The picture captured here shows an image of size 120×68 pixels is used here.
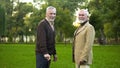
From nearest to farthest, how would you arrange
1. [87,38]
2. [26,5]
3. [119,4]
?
[87,38]
[119,4]
[26,5]

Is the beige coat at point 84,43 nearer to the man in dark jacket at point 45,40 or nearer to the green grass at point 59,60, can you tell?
the man in dark jacket at point 45,40

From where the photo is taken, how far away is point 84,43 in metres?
7.73

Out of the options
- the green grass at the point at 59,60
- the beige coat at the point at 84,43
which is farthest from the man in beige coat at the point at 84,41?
the green grass at the point at 59,60

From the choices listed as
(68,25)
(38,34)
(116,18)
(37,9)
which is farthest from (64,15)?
(38,34)

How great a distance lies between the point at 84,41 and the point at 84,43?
0.04 m

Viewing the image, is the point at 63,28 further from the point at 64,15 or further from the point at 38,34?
the point at 38,34

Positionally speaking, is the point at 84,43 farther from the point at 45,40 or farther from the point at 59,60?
the point at 59,60

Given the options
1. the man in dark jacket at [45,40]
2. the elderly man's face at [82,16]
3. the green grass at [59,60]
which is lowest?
the green grass at [59,60]

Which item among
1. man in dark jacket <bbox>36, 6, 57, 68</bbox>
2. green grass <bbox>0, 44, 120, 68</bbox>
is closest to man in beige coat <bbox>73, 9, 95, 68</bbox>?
man in dark jacket <bbox>36, 6, 57, 68</bbox>

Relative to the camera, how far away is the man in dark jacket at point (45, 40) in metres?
8.02

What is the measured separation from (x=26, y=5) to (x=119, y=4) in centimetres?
3872

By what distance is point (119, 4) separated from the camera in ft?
193

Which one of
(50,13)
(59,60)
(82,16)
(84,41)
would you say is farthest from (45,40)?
(59,60)

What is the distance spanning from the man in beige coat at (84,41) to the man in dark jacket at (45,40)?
0.60 metres
